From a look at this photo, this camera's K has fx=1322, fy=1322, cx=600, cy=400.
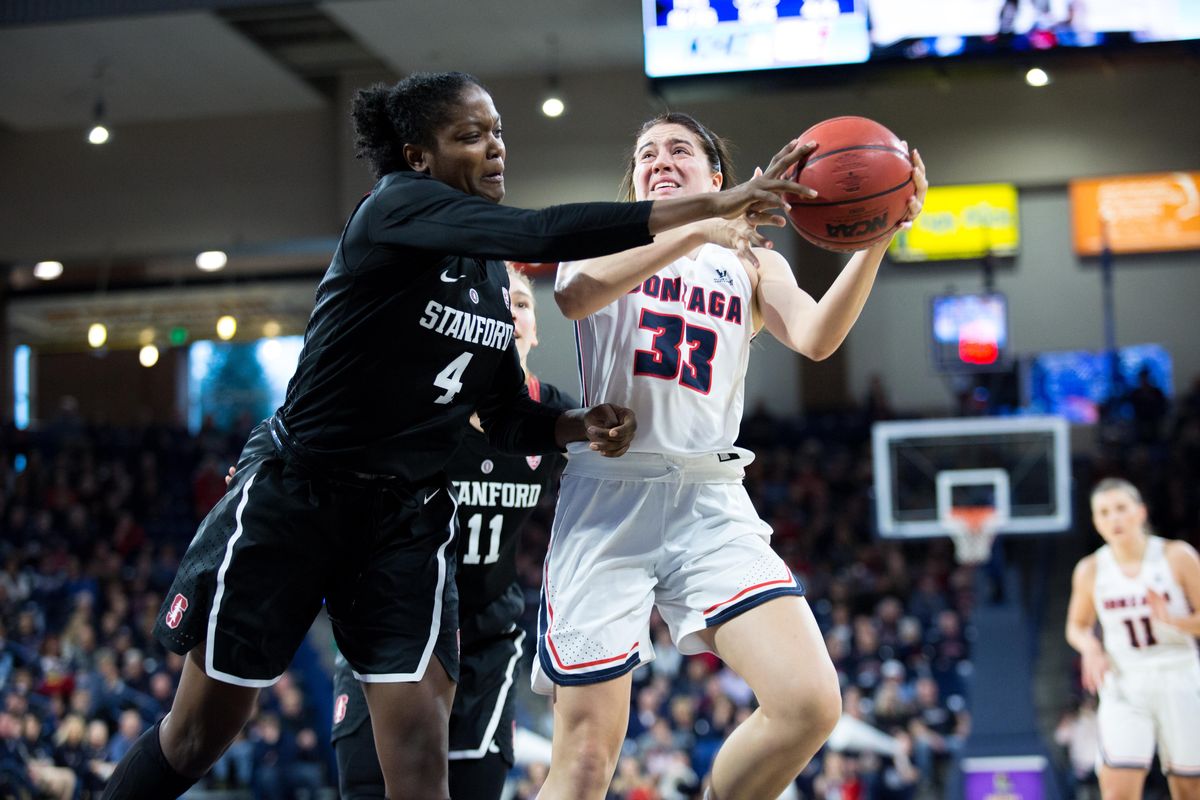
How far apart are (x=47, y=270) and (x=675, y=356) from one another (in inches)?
726

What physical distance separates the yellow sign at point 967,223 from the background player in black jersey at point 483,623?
44.8 feet

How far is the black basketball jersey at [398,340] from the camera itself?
9.46ft

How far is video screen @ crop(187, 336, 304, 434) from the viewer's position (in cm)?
2069

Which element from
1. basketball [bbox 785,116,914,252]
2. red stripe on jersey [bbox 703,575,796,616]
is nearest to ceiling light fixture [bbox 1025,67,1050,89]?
basketball [bbox 785,116,914,252]

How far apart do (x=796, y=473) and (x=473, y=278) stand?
13.3m

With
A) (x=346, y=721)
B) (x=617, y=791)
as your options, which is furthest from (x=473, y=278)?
(x=617, y=791)

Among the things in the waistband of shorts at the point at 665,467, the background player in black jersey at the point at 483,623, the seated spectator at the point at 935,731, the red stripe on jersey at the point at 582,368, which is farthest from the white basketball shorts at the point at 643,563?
the seated spectator at the point at 935,731

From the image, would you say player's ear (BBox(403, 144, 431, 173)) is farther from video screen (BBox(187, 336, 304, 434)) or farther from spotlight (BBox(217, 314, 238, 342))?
spotlight (BBox(217, 314, 238, 342))

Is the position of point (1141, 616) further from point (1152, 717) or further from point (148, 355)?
point (148, 355)

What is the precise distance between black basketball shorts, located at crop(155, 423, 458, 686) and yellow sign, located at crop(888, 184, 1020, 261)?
14.7 meters

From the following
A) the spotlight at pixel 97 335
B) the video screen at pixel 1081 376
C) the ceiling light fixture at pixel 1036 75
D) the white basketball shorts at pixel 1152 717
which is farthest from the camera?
the spotlight at pixel 97 335

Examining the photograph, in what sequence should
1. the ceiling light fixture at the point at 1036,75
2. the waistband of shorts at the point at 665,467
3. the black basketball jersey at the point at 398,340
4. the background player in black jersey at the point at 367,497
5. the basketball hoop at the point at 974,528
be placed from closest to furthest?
the black basketball jersey at the point at 398,340, the background player in black jersey at the point at 367,497, the waistband of shorts at the point at 665,467, the ceiling light fixture at the point at 1036,75, the basketball hoop at the point at 974,528

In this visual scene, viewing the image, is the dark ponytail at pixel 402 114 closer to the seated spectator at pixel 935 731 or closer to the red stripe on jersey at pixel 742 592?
the red stripe on jersey at pixel 742 592

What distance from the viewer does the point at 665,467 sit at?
342 cm
